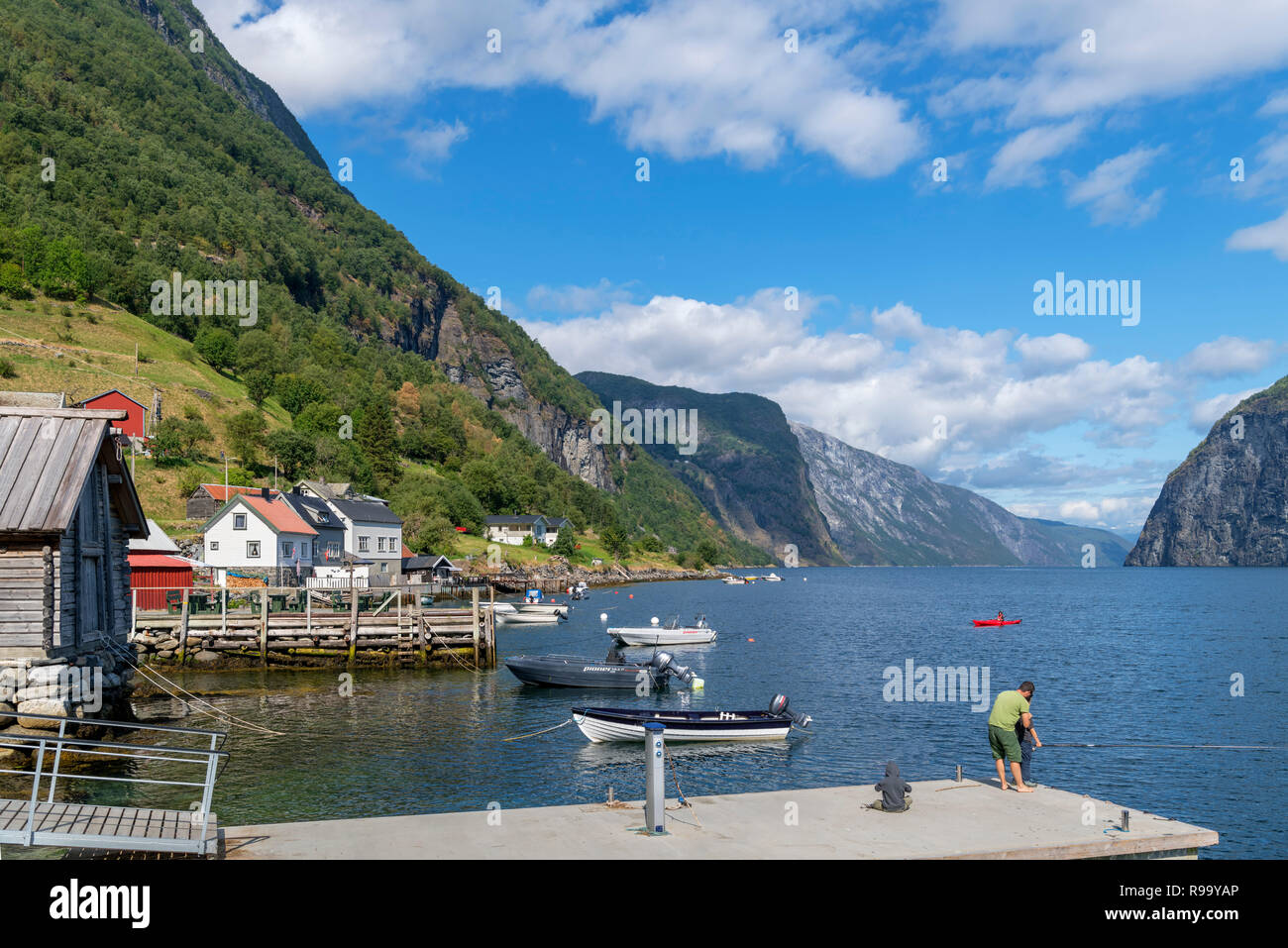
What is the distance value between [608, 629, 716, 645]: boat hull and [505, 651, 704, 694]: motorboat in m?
21.2

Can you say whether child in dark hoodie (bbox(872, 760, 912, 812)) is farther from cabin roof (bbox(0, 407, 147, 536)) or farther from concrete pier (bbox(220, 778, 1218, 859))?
cabin roof (bbox(0, 407, 147, 536))

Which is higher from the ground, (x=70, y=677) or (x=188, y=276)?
(x=188, y=276)

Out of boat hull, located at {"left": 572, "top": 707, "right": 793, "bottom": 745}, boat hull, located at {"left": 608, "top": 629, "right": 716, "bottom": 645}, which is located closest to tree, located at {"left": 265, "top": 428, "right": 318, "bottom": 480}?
boat hull, located at {"left": 608, "top": 629, "right": 716, "bottom": 645}

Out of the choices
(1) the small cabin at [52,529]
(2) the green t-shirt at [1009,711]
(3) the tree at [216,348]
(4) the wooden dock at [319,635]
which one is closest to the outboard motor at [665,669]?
(4) the wooden dock at [319,635]

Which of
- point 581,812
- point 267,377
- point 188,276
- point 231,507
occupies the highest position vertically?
point 188,276

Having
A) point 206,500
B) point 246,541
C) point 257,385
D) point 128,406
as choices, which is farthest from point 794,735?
point 257,385

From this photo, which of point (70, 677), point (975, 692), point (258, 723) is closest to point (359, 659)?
point (258, 723)

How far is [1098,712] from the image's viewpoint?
41969 millimetres

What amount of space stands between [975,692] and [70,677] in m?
41.9

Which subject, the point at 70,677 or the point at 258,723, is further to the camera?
the point at 258,723

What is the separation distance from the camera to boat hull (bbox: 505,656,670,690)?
44688mm
